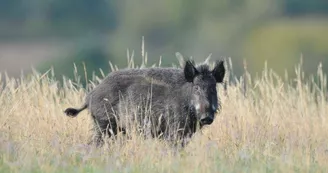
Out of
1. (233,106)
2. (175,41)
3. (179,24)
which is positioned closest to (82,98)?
(233,106)

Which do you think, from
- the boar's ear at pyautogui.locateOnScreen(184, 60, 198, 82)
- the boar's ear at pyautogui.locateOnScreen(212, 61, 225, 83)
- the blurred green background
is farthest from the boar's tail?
the blurred green background

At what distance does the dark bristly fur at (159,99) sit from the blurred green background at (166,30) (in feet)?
107

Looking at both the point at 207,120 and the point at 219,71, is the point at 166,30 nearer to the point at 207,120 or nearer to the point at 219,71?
the point at 219,71

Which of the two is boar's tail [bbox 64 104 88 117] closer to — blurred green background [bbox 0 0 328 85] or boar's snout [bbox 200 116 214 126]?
boar's snout [bbox 200 116 214 126]

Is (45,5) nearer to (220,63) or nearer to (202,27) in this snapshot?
(202,27)

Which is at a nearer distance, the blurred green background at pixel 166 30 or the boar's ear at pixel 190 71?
the boar's ear at pixel 190 71

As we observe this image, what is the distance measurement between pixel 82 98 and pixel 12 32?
4273 centimetres

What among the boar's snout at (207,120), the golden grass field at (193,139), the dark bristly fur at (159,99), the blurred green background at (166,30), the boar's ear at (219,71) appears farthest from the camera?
the blurred green background at (166,30)

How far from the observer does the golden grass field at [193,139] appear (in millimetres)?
12383

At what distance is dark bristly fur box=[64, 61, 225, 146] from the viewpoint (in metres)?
13.8

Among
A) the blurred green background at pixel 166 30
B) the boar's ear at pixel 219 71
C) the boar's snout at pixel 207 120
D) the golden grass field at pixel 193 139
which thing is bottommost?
the blurred green background at pixel 166 30

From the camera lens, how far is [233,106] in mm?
15797

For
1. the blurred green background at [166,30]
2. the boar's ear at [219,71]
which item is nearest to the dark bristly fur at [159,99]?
the boar's ear at [219,71]

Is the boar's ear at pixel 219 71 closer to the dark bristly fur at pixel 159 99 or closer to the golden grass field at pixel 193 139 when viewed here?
the dark bristly fur at pixel 159 99
